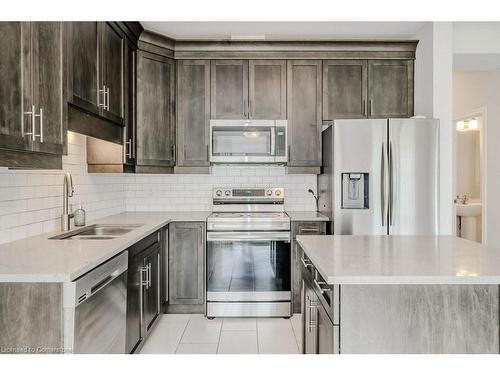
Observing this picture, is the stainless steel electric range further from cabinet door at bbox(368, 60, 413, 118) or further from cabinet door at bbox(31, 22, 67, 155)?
cabinet door at bbox(31, 22, 67, 155)

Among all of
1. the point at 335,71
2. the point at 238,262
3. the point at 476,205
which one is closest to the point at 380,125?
the point at 335,71

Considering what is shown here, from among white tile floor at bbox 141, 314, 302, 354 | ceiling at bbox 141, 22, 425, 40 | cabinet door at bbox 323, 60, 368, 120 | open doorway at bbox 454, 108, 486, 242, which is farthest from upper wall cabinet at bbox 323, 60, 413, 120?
open doorway at bbox 454, 108, 486, 242

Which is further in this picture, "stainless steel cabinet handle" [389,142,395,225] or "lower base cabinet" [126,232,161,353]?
"stainless steel cabinet handle" [389,142,395,225]

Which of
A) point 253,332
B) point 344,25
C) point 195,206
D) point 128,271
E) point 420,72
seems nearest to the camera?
point 128,271

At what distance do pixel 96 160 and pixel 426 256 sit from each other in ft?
8.41

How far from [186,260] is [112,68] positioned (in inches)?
66.6

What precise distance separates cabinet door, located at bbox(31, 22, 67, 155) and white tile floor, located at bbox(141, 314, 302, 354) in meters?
1.65

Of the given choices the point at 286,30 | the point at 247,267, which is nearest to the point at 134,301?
the point at 247,267

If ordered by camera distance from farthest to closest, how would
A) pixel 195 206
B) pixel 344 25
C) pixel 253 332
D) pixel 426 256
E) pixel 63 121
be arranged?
pixel 195 206, pixel 344 25, pixel 253 332, pixel 63 121, pixel 426 256

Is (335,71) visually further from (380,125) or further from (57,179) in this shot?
(57,179)

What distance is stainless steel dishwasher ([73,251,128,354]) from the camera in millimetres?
1683

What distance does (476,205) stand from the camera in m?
5.60

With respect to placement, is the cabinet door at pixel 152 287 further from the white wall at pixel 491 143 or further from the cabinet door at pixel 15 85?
the white wall at pixel 491 143

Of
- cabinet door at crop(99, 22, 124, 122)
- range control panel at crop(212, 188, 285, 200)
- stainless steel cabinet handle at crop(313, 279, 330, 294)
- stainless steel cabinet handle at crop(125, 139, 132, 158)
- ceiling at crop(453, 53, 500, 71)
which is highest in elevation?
ceiling at crop(453, 53, 500, 71)
